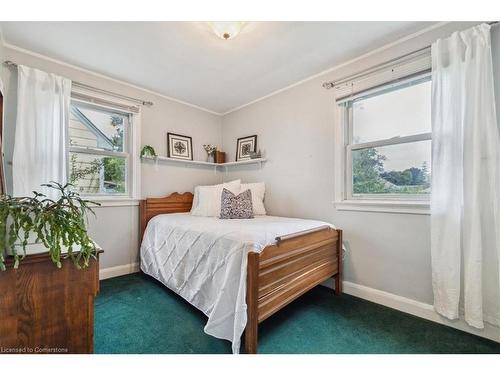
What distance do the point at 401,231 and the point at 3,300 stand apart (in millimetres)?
2404

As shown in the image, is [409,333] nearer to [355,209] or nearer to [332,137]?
[355,209]

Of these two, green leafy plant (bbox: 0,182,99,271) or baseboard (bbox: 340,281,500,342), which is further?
baseboard (bbox: 340,281,500,342)

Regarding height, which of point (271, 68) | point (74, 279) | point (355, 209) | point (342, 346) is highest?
point (271, 68)

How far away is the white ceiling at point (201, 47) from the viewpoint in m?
1.75

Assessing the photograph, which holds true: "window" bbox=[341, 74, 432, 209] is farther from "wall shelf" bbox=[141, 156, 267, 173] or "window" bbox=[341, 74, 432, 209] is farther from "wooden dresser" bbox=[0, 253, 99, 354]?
"wooden dresser" bbox=[0, 253, 99, 354]

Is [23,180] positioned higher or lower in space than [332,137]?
lower

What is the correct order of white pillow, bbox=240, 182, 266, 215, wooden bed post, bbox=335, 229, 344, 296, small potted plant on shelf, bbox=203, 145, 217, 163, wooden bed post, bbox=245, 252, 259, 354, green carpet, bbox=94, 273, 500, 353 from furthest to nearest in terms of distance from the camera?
small potted plant on shelf, bbox=203, 145, 217, 163 → white pillow, bbox=240, 182, 266, 215 → wooden bed post, bbox=335, 229, 344, 296 → green carpet, bbox=94, 273, 500, 353 → wooden bed post, bbox=245, 252, 259, 354

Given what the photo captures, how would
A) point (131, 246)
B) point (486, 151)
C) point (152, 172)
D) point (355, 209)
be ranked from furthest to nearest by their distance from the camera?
point (152, 172) < point (131, 246) < point (355, 209) < point (486, 151)

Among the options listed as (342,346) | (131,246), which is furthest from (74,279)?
(131,246)

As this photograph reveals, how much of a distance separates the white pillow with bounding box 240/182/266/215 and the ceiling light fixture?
1.62 meters

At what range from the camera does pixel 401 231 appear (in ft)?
6.22

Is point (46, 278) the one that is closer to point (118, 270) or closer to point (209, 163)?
point (118, 270)

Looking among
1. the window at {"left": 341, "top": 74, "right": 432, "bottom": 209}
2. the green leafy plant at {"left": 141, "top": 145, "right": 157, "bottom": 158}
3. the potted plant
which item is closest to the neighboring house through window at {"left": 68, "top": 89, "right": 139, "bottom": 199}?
the green leafy plant at {"left": 141, "top": 145, "right": 157, "bottom": 158}

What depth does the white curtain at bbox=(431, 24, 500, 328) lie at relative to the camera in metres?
1.47
